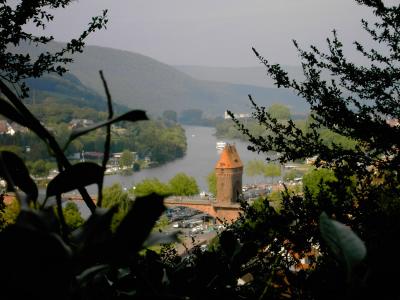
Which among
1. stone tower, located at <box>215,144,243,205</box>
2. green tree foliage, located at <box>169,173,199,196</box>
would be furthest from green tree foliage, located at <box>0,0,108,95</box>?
green tree foliage, located at <box>169,173,199,196</box>

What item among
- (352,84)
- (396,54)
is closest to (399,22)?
(396,54)

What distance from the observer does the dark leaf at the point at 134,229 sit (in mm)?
614

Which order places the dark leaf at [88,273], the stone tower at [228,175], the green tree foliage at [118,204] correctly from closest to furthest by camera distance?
the dark leaf at [88,273] < the green tree foliage at [118,204] < the stone tower at [228,175]

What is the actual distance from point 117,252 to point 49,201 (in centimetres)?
21

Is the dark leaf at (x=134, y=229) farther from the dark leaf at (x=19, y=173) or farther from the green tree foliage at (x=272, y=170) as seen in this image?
the green tree foliage at (x=272, y=170)

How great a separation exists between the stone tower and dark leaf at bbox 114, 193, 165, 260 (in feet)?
129

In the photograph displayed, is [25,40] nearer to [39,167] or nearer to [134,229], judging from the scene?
[39,167]

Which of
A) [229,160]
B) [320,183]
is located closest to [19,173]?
[320,183]

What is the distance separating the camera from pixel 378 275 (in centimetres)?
69

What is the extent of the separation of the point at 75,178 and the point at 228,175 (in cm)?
3970

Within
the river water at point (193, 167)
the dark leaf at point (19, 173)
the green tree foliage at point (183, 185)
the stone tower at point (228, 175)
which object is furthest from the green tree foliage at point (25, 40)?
the river water at point (193, 167)

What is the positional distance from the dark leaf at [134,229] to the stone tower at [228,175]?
129 feet

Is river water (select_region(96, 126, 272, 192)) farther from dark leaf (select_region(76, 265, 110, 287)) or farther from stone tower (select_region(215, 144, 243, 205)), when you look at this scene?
dark leaf (select_region(76, 265, 110, 287))

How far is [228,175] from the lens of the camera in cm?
4038
